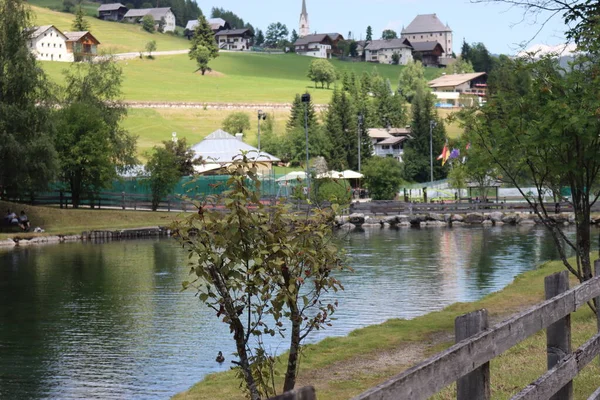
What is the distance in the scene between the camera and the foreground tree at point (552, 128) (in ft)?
44.8

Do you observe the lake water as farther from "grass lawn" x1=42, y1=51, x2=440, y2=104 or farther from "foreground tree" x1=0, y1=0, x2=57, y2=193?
"grass lawn" x1=42, y1=51, x2=440, y2=104

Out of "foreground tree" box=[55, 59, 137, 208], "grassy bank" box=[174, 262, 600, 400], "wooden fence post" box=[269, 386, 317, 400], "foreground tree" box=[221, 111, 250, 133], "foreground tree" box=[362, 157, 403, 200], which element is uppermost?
"foreground tree" box=[221, 111, 250, 133]

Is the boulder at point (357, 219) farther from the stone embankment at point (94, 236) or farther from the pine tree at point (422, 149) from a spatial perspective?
the pine tree at point (422, 149)

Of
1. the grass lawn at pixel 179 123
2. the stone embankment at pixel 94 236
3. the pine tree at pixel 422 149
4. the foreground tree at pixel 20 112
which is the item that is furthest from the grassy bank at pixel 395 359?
the pine tree at pixel 422 149

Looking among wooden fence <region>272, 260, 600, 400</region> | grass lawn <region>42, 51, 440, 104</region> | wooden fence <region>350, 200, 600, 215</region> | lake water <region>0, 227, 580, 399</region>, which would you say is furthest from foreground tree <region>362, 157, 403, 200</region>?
wooden fence <region>272, 260, 600, 400</region>

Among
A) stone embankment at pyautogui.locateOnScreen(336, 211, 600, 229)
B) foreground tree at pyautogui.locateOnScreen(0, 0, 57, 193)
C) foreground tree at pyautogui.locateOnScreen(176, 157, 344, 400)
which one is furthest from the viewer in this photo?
stone embankment at pyautogui.locateOnScreen(336, 211, 600, 229)

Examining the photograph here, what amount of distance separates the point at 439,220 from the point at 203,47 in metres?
130

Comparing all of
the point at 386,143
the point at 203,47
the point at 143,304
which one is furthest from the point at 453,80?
the point at 143,304

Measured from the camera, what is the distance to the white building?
582 feet

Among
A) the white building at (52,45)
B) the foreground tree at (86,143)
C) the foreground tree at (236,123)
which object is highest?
the white building at (52,45)

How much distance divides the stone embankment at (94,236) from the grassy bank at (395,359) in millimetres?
31346

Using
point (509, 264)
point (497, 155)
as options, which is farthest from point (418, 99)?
point (497, 155)

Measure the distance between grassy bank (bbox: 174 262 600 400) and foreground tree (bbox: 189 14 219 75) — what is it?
164m

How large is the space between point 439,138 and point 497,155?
96.1 m
